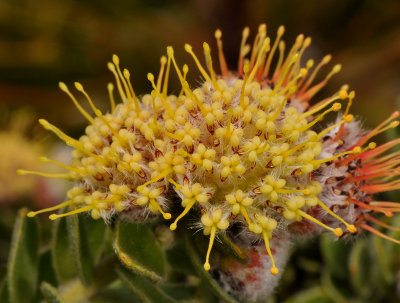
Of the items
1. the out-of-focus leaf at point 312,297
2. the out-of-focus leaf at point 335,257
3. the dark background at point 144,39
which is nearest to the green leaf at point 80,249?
the out-of-focus leaf at point 312,297

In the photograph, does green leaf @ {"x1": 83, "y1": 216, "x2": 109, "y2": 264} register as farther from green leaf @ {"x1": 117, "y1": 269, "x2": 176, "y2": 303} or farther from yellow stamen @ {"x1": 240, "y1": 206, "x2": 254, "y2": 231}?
yellow stamen @ {"x1": 240, "y1": 206, "x2": 254, "y2": 231}

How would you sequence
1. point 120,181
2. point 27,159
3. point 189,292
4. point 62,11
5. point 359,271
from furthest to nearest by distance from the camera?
point 62,11 < point 27,159 < point 359,271 < point 189,292 < point 120,181

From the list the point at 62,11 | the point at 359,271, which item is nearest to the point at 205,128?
the point at 359,271

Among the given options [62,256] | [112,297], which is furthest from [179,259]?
[62,256]

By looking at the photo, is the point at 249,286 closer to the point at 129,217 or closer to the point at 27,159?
the point at 129,217

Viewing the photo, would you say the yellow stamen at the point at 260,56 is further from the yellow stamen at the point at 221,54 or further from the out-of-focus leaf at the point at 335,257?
the out-of-focus leaf at the point at 335,257

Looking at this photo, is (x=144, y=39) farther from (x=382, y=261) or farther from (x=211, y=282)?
(x=211, y=282)

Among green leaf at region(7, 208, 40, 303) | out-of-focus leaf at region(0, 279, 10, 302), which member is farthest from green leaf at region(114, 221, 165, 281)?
out-of-focus leaf at region(0, 279, 10, 302)

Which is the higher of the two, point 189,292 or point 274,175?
point 274,175
